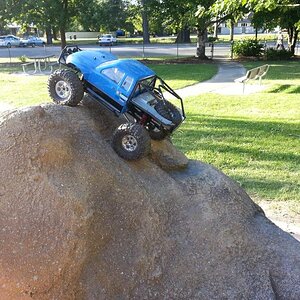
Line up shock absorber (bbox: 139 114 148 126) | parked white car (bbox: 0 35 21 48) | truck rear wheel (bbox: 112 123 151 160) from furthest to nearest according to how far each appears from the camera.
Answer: parked white car (bbox: 0 35 21 48)
shock absorber (bbox: 139 114 148 126)
truck rear wheel (bbox: 112 123 151 160)

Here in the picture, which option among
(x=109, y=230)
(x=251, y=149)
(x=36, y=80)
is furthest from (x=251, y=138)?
(x=36, y=80)

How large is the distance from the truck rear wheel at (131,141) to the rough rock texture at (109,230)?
10 centimetres

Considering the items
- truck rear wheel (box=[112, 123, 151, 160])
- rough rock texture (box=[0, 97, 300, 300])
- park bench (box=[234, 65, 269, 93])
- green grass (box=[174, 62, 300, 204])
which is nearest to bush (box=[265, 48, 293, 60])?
park bench (box=[234, 65, 269, 93])

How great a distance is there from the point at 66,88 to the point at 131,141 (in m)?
0.92

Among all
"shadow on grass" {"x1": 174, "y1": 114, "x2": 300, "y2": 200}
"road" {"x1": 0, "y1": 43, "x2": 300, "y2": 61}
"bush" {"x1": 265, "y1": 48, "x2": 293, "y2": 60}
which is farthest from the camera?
"road" {"x1": 0, "y1": 43, "x2": 300, "y2": 61}

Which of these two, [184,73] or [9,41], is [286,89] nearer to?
[184,73]

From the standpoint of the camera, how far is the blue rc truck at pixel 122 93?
189 inches

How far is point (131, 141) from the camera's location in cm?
474

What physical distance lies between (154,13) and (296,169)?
23.3 m

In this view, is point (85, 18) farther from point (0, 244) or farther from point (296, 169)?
point (0, 244)

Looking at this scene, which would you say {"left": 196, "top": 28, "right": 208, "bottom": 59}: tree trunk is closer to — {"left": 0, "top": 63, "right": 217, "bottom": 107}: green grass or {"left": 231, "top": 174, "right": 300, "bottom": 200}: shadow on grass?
{"left": 0, "top": 63, "right": 217, "bottom": 107}: green grass

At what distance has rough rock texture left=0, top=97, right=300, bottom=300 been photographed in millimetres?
4062

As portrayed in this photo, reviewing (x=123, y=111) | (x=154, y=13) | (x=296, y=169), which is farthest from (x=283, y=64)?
(x=123, y=111)

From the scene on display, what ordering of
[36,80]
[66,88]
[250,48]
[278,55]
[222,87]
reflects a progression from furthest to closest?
[250,48] < [278,55] < [36,80] < [222,87] < [66,88]
